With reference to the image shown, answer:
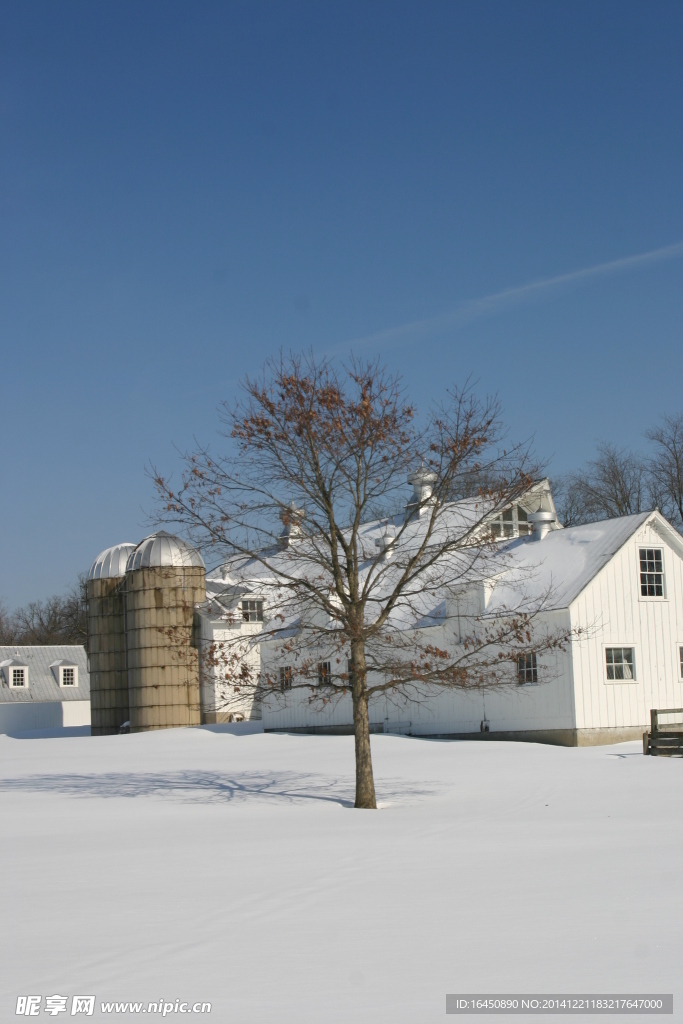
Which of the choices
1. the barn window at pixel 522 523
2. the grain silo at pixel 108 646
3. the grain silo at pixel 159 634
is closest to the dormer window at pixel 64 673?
the grain silo at pixel 108 646

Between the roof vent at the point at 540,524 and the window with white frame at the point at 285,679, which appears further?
the roof vent at the point at 540,524

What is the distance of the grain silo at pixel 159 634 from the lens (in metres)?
42.5

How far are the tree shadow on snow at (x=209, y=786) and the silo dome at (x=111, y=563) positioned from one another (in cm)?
2068

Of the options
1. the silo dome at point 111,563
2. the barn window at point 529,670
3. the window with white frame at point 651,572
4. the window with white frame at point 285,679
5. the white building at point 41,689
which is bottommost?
the white building at point 41,689

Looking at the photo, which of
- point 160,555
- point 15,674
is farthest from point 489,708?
point 15,674

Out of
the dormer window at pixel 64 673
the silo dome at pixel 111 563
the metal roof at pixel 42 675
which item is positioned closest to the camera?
the silo dome at pixel 111 563

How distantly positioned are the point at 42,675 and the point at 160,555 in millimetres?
24523

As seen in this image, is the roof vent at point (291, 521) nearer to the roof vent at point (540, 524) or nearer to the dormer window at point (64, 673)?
the roof vent at point (540, 524)

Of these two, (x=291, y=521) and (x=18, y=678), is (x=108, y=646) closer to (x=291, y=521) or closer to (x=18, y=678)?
(x=18, y=678)

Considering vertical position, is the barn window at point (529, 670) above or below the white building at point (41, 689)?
above

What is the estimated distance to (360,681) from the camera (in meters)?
18.9

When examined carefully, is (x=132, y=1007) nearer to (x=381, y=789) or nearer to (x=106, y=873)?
(x=106, y=873)

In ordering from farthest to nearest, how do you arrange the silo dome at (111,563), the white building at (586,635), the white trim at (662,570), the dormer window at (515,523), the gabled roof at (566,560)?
the silo dome at (111,563), the dormer window at (515,523), the white trim at (662,570), the gabled roof at (566,560), the white building at (586,635)

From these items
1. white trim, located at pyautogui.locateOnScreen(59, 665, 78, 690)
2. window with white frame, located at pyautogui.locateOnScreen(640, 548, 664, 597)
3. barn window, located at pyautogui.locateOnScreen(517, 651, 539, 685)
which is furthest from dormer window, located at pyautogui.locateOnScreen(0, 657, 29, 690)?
window with white frame, located at pyautogui.locateOnScreen(640, 548, 664, 597)
